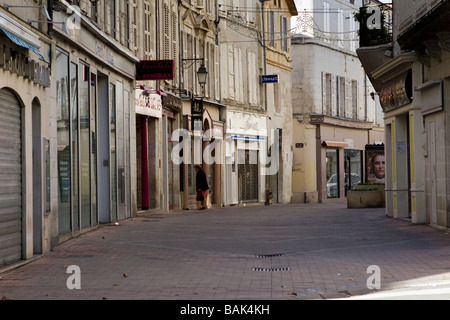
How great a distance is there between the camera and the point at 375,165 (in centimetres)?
4497

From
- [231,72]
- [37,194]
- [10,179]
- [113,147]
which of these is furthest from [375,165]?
[10,179]

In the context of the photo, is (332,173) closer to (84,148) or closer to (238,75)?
(238,75)

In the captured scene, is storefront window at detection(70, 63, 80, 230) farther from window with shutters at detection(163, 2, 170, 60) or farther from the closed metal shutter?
window with shutters at detection(163, 2, 170, 60)

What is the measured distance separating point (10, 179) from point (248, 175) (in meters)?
29.3

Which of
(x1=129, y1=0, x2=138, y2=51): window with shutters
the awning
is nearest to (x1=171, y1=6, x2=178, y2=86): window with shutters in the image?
(x1=129, y1=0, x2=138, y2=51): window with shutters

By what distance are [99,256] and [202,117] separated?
63.5 ft

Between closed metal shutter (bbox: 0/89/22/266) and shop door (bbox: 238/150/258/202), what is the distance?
27692 mm

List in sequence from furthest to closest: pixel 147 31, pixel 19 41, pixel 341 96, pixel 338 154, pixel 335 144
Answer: pixel 341 96, pixel 338 154, pixel 335 144, pixel 147 31, pixel 19 41

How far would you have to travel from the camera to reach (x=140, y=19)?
1085 inches

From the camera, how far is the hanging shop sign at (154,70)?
26.6 m

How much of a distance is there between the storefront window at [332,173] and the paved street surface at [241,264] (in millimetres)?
29624

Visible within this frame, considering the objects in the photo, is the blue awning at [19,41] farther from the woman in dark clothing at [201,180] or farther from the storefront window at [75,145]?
the woman in dark clothing at [201,180]
